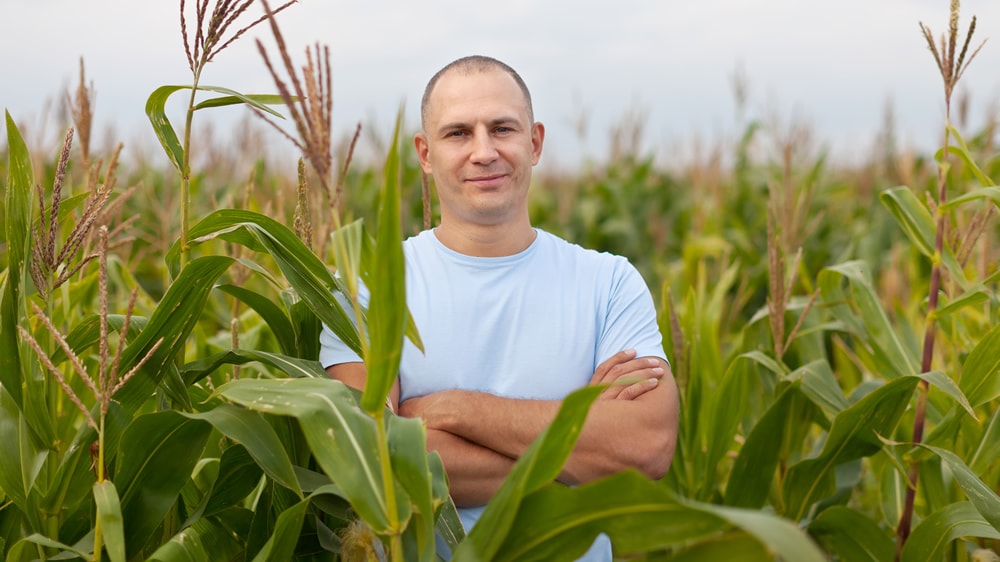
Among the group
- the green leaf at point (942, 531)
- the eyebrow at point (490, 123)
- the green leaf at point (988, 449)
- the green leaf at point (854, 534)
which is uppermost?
the eyebrow at point (490, 123)

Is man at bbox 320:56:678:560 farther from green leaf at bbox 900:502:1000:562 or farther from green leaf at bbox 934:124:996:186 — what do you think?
green leaf at bbox 934:124:996:186

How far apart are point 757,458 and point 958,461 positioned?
24.0 inches

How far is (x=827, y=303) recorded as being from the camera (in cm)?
332

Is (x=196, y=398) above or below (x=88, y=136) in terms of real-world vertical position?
below

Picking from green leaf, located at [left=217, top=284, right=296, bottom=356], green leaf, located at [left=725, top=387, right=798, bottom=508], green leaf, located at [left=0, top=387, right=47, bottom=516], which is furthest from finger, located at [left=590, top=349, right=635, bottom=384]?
green leaf, located at [left=0, top=387, right=47, bottom=516]

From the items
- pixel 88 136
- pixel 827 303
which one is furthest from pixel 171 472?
pixel 827 303

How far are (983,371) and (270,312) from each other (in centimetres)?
A: 194

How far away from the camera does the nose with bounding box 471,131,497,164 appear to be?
2.28 m

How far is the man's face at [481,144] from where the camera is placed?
231cm

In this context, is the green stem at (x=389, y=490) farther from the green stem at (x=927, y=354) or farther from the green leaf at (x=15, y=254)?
the green stem at (x=927, y=354)

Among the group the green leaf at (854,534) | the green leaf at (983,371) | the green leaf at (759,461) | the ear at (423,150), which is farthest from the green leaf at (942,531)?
the ear at (423,150)

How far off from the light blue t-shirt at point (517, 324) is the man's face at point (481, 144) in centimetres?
15

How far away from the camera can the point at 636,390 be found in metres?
2.29

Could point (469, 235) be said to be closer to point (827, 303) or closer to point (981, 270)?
point (827, 303)
